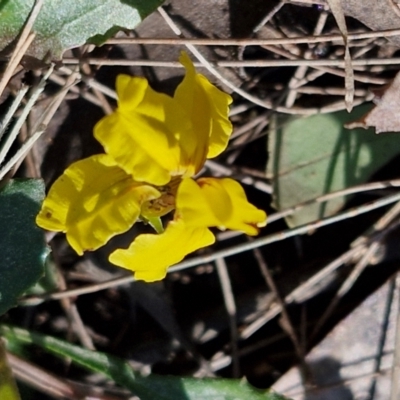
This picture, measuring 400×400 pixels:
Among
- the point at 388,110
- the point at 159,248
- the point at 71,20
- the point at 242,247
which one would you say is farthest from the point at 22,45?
the point at 388,110

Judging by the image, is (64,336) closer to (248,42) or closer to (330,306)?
(330,306)

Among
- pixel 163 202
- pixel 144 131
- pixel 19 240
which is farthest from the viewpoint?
pixel 19 240

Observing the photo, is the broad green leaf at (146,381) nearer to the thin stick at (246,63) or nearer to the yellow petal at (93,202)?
the yellow petal at (93,202)

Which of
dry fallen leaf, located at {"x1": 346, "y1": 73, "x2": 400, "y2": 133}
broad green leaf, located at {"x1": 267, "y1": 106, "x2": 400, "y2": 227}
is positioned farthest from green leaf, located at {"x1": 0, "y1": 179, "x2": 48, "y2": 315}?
dry fallen leaf, located at {"x1": 346, "y1": 73, "x2": 400, "y2": 133}

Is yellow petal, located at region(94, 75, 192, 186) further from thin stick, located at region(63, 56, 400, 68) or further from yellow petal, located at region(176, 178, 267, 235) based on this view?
thin stick, located at region(63, 56, 400, 68)

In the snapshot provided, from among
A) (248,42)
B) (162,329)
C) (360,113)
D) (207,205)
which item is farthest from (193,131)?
(162,329)

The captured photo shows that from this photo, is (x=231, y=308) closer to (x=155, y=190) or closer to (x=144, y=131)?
(x=155, y=190)

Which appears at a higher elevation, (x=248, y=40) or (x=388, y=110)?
(x=248, y=40)
